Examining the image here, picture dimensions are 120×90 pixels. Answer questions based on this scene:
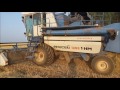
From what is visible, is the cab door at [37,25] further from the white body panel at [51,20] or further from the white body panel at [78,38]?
the white body panel at [78,38]

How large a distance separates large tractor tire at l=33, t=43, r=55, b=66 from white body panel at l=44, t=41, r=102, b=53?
233 mm

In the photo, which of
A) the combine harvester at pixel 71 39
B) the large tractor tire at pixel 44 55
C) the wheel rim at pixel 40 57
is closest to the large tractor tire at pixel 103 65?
the combine harvester at pixel 71 39

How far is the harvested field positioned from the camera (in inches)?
305

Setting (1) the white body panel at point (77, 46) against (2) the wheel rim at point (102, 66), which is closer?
(2) the wheel rim at point (102, 66)

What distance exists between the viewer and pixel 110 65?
751cm

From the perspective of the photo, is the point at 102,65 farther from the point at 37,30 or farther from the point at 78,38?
the point at 37,30

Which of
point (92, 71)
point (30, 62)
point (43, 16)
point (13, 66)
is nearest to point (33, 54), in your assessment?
point (30, 62)

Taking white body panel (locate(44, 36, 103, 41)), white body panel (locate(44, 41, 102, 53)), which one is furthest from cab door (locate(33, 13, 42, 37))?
white body panel (locate(44, 41, 102, 53))

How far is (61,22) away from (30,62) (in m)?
2.11

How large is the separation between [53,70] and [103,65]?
1.85m

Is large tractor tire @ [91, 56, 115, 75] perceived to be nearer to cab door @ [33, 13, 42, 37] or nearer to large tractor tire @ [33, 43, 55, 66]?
large tractor tire @ [33, 43, 55, 66]

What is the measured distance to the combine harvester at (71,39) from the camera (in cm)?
779

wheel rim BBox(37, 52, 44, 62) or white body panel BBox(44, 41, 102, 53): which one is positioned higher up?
white body panel BBox(44, 41, 102, 53)

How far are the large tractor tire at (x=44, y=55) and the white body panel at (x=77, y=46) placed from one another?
233 millimetres
